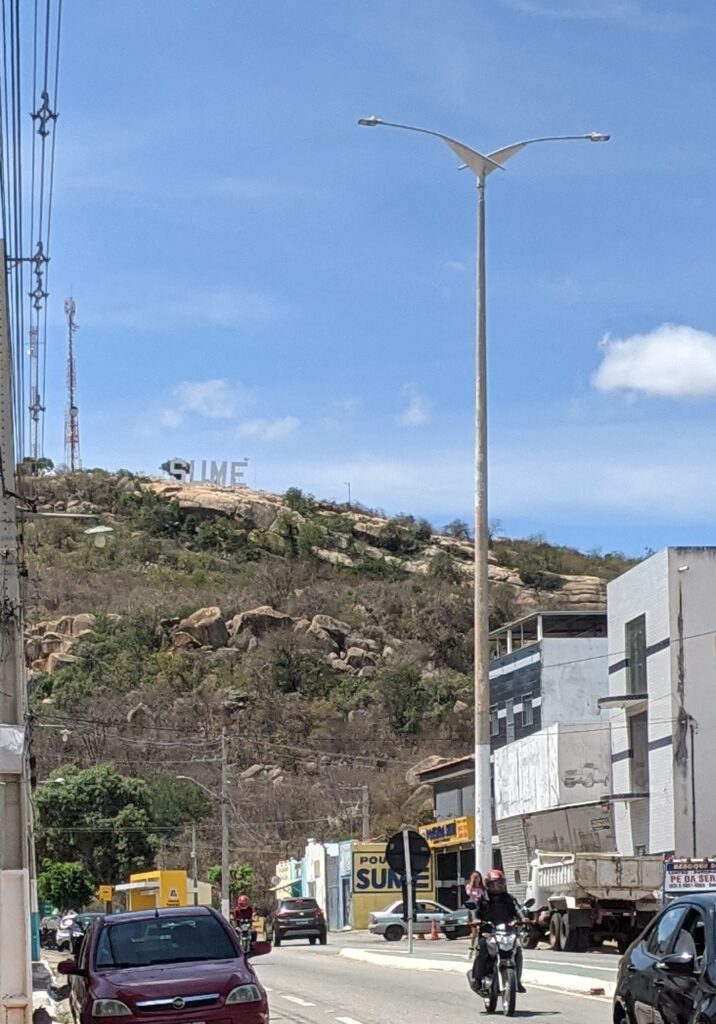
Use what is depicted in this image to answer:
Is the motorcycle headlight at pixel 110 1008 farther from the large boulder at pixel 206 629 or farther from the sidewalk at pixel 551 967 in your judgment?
the large boulder at pixel 206 629

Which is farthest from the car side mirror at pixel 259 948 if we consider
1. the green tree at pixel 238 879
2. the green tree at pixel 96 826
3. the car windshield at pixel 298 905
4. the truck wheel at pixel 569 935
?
the green tree at pixel 238 879

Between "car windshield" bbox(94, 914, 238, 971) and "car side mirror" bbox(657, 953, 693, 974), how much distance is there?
18.5 ft

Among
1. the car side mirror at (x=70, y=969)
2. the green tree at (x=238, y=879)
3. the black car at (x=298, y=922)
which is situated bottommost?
the green tree at (x=238, y=879)

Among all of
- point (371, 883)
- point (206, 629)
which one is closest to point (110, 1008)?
point (371, 883)

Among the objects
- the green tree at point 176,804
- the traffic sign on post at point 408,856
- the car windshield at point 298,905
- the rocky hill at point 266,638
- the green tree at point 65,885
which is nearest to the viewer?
the traffic sign on post at point 408,856

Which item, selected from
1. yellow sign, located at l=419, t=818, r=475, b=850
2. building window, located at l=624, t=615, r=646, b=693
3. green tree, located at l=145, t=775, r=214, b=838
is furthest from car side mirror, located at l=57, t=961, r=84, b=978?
green tree, located at l=145, t=775, r=214, b=838

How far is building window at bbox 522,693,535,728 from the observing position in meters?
61.3

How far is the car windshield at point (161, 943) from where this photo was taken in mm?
15031

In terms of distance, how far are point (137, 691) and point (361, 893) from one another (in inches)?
1326

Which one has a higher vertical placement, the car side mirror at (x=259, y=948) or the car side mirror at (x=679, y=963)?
the car side mirror at (x=679, y=963)

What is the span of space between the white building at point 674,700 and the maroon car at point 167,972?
29.0m

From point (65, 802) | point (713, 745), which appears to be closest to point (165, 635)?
point (65, 802)

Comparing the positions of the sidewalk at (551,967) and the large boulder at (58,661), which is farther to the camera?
the large boulder at (58,661)

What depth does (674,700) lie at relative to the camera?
145 ft
